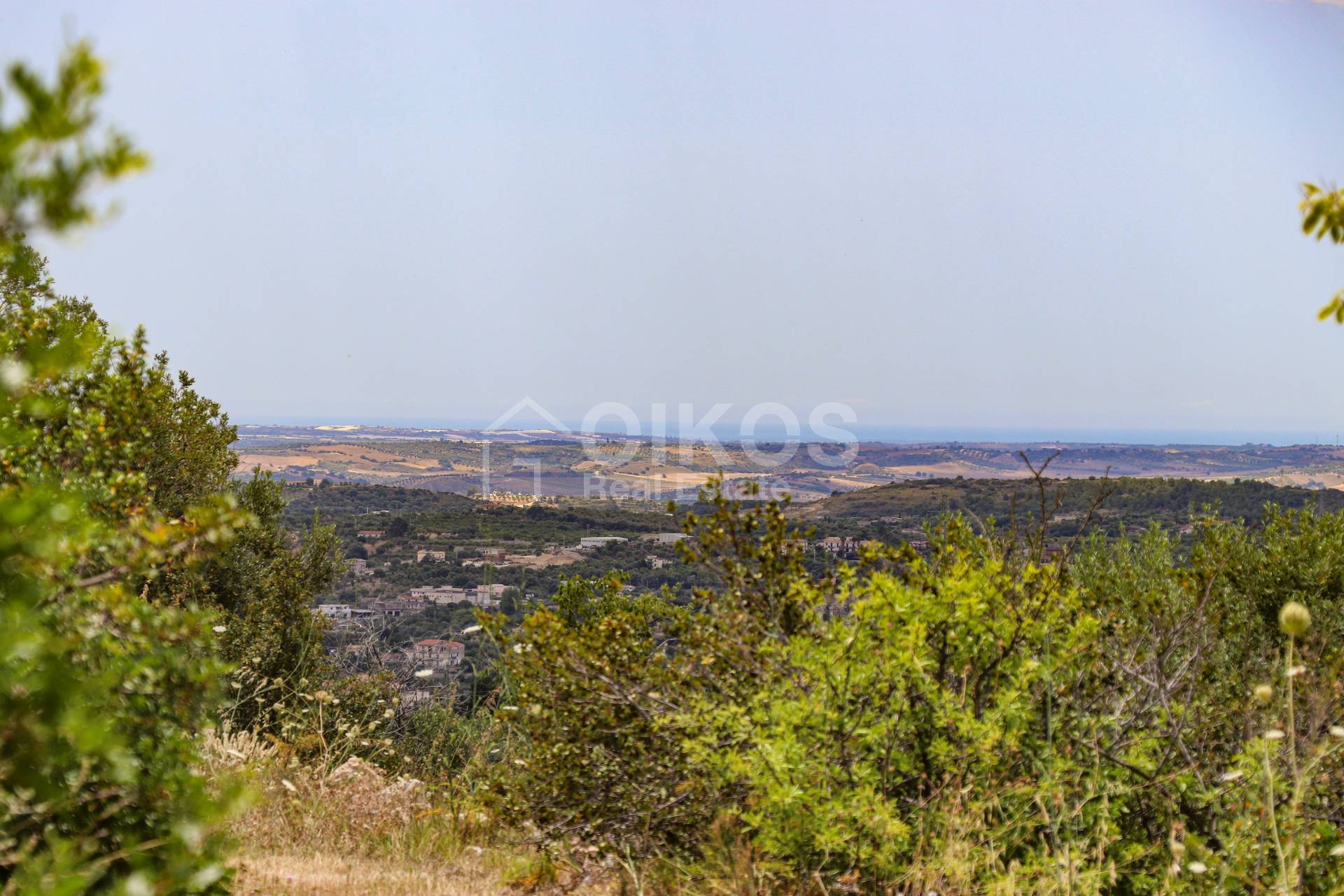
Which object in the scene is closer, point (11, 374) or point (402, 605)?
point (11, 374)

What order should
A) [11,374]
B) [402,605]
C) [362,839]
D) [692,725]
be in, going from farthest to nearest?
[402,605], [362,839], [692,725], [11,374]

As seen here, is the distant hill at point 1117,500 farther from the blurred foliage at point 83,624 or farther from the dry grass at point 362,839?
the blurred foliage at point 83,624

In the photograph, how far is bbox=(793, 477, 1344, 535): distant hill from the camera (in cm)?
1374

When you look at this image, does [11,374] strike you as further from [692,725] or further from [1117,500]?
[1117,500]

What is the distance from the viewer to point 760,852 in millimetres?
3729

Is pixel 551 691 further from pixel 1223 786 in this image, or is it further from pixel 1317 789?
pixel 1317 789

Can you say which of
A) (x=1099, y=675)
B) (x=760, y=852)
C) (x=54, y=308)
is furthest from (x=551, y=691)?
(x=54, y=308)

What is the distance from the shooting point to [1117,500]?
56.4 ft

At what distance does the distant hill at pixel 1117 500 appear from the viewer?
13.7m

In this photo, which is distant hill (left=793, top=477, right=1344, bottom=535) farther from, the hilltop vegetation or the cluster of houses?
the hilltop vegetation

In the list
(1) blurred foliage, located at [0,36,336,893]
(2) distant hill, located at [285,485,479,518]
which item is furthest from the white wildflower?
(2) distant hill, located at [285,485,479,518]

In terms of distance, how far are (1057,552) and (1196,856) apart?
1540 millimetres

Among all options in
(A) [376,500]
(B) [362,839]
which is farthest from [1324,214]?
(A) [376,500]

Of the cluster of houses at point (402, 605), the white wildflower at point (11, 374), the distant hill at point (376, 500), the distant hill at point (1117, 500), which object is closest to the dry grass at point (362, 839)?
the white wildflower at point (11, 374)
